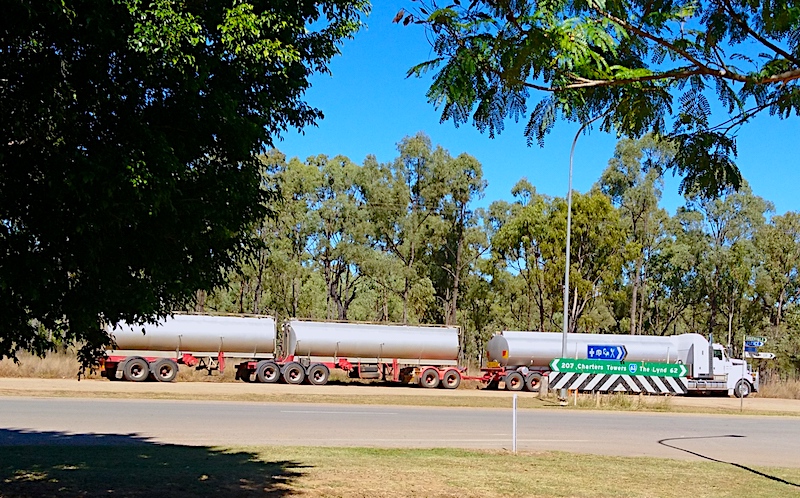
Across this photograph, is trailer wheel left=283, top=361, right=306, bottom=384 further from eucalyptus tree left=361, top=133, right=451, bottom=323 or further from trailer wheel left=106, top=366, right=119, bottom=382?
eucalyptus tree left=361, top=133, right=451, bottom=323

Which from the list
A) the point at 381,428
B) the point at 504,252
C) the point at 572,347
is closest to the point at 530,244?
the point at 504,252

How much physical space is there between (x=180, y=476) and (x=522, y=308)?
58.4 metres

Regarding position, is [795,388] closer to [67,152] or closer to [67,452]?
[67,452]

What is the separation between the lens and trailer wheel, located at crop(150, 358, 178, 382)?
33562 millimetres

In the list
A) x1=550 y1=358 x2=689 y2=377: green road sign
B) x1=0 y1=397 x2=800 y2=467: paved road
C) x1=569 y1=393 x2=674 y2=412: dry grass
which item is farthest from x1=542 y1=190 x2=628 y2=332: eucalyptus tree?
x1=0 y1=397 x2=800 y2=467: paved road

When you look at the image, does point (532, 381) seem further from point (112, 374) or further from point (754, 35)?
point (754, 35)

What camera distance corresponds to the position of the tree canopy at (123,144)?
20.2ft

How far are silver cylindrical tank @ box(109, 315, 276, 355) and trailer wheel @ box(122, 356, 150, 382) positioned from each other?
586 mm

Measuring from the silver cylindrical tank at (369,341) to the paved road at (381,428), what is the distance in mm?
11577

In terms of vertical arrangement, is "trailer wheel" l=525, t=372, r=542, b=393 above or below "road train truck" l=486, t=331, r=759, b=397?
below

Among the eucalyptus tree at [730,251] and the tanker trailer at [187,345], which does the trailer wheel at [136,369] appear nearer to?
the tanker trailer at [187,345]

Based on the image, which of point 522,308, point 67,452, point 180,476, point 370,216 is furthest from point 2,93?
point 522,308

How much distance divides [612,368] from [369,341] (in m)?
13.4

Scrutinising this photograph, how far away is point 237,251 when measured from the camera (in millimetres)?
8430
